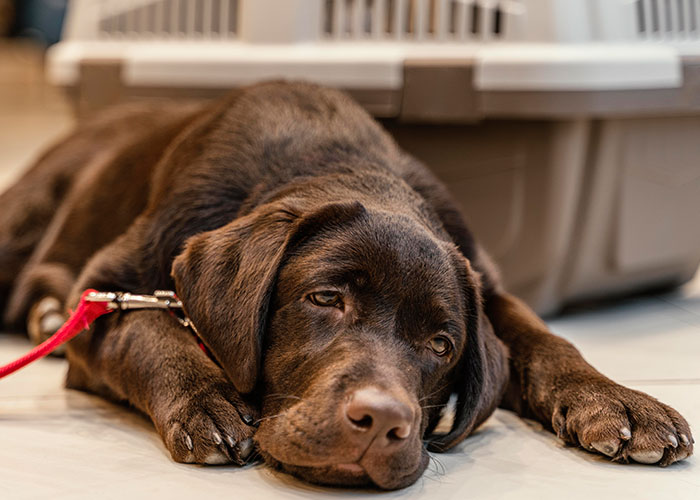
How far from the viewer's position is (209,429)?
74.7 inches

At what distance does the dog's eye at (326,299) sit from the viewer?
191 centimetres

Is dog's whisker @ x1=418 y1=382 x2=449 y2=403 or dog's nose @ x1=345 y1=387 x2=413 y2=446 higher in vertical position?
dog's nose @ x1=345 y1=387 x2=413 y2=446

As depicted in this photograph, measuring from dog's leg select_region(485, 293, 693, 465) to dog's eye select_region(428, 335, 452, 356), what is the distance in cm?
33

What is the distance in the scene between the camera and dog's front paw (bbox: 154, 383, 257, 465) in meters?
1.88

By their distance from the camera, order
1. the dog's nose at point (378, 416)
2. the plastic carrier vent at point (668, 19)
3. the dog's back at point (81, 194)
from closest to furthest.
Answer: the dog's nose at point (378, 416)
the dog's back at point (81, 194)
the plastic carrier vent at point (668, 19)

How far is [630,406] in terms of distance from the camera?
2.02 meters

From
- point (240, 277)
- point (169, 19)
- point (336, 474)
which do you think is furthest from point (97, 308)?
point (169, 19)

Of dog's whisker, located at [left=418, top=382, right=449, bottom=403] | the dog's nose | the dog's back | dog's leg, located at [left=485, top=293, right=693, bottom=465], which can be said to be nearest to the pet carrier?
the dog's back

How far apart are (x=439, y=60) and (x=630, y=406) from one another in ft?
4.54

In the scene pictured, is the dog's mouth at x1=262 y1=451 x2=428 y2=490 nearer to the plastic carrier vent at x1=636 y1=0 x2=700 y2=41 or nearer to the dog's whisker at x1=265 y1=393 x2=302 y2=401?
the dog's whisker at x1=265 y1=393 x2=302 y2=401

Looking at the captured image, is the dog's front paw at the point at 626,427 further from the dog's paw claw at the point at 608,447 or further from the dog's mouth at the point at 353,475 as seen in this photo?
the dog's mouth at the point at 353,475

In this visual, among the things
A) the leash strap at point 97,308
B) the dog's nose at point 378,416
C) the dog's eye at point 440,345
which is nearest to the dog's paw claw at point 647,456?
the dog's eye at point 440,345

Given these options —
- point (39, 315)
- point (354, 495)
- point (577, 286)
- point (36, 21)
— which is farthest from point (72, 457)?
point (36, 21)

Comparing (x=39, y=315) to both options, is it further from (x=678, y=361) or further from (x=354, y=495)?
(x=678, y=361)
